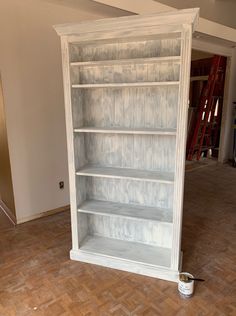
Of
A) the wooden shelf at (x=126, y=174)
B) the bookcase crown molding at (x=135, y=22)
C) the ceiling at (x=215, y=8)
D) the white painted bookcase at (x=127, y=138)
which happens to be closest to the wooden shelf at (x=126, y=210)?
the white painted bookcase at (x=127, y=138)

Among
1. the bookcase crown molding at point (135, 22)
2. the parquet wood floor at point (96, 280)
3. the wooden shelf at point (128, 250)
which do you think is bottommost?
the parquet wood floor at point (96, 280)

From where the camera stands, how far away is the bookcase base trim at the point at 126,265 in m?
2.13

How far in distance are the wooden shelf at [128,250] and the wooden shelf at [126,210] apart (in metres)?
0.38

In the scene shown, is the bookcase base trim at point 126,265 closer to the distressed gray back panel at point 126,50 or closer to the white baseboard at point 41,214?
the white baseboard at point 41,214

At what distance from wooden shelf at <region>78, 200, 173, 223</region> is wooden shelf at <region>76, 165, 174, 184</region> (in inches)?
13.4

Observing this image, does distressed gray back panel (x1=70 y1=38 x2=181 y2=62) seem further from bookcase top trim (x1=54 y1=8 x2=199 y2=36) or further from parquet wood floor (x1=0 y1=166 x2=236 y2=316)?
parquet wood floor (x1=0 y1=166 x2=236 y2=316)

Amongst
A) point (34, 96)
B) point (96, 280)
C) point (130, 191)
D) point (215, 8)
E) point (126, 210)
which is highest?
point (215, 8)

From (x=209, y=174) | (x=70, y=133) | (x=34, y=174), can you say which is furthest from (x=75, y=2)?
(x=209, y=174)

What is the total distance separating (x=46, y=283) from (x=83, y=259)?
394mm

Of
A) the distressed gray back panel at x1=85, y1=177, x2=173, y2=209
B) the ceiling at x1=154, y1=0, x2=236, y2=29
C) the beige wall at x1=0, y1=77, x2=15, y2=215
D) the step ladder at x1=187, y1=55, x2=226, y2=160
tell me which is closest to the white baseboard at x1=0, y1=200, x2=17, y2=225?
the beige wall at x1=0, y1=77, x2=15, y2=215

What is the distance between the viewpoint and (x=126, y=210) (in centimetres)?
232

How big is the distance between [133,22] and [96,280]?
2.03m

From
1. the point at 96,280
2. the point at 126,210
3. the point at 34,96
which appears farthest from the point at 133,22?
the point at 96,280

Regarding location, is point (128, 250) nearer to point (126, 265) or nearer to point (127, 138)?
point (126, 265)
